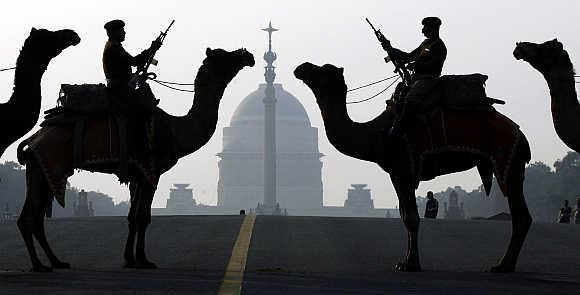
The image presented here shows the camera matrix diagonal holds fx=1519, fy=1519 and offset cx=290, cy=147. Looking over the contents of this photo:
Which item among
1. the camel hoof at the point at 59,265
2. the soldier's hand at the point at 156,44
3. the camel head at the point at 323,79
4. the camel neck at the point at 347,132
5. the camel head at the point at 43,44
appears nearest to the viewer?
the camel head at the point at 43,44

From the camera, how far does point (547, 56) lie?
1847cm

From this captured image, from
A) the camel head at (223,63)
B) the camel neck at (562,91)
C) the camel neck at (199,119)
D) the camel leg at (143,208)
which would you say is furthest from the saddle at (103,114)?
the camel neck at (562,91)

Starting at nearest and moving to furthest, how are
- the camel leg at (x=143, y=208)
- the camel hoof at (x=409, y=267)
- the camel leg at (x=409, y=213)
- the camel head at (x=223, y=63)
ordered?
the camel hoof at (x=409, y=267), the camel leg at (x=409, y=213), the camel leg at (x=143, y=208), the camel head at (x=223, y=63)

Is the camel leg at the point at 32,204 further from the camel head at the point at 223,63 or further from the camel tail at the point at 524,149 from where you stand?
the camel tail at the point at 524,149

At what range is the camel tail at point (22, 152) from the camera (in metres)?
18.9

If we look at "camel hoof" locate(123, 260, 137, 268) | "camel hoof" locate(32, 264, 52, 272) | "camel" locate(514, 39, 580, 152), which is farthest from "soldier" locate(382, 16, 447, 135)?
"camel hoof" locate(32, 264, 52, 272)

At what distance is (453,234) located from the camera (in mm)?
27422

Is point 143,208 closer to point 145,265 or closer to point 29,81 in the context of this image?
point 145,265

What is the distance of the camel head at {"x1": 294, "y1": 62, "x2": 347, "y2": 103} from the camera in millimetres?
19672

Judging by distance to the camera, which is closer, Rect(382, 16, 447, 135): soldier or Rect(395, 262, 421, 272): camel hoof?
Rect(395, 262, 421, 272): camel hoof

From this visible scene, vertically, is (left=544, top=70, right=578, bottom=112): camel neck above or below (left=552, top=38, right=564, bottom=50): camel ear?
below

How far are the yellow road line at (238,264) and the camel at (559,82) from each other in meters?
4.18

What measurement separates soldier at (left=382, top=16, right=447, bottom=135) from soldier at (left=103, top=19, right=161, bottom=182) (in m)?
3.18

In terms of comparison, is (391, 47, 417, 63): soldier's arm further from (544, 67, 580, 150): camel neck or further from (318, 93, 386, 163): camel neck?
(544, 67, 580, 150): camel neck
